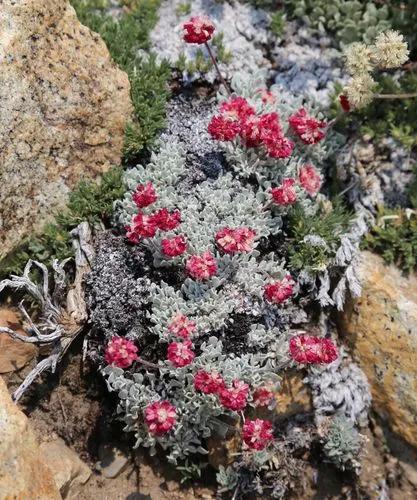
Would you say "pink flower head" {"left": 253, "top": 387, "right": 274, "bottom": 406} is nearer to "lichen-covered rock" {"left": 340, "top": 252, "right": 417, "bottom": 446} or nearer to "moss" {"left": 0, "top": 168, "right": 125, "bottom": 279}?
"lichen-covered rock" {"left": 340, "top": 252, "right": 417, "bottom": 446}

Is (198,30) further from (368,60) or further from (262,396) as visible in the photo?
(262,396)

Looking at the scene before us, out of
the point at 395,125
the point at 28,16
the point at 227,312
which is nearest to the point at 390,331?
the point at 227,312

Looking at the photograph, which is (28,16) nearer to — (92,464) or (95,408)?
(95,408)

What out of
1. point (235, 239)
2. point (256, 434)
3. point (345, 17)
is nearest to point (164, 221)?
point (235, 239)

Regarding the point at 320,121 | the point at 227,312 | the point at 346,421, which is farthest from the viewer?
the point at 320,121

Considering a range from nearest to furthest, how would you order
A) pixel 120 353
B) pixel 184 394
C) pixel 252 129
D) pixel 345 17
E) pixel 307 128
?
pixel 120 353, pixel 184 394, pixel 252 129, pixel 307 128, pixel 345 17

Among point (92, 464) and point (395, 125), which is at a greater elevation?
point (395, 125)
